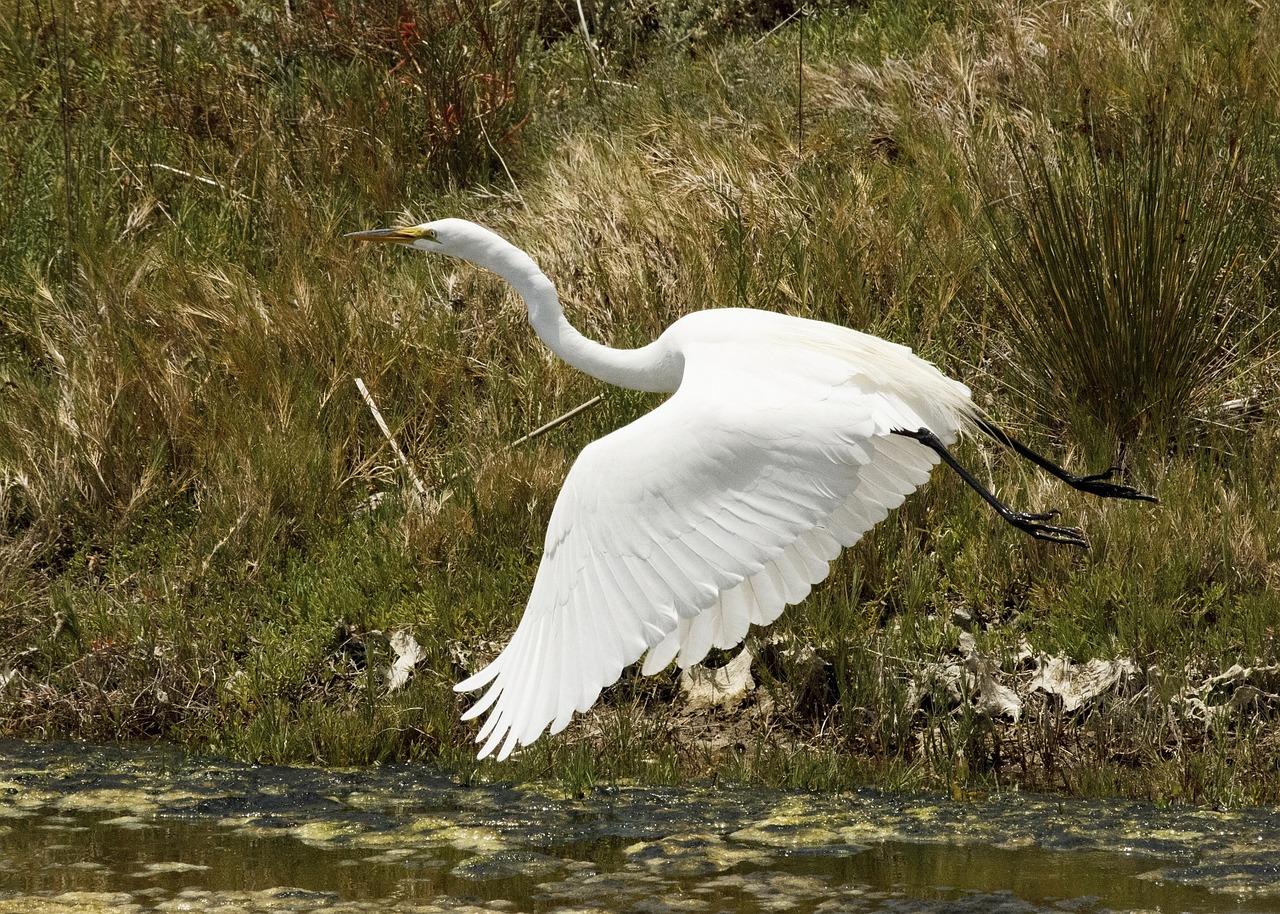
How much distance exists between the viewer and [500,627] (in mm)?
5078

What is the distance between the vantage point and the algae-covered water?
141 inches

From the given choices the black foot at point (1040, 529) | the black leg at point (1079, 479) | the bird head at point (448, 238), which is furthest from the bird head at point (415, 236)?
the black foot at point (1040, 529)

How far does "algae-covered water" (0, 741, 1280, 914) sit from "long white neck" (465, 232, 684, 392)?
1195 mm

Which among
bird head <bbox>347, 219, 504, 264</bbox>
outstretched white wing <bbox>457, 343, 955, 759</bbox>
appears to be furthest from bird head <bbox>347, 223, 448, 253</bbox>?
outstretched white wing <bbox>457, 343, 955, 759</bbox>

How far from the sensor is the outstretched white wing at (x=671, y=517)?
131 inches

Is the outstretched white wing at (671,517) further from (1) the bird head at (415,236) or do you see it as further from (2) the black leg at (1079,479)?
(1) the bird head at (415,236)

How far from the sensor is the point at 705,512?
3.56m

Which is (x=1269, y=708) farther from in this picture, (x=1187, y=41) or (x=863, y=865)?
(x=1187, y=41)

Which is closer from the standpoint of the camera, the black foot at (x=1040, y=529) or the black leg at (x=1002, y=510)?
the black leg at (x=1002, y=510)

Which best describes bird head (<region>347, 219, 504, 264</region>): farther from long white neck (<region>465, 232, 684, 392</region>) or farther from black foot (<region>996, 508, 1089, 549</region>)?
black foot (<region>996, 508, 1089, 549</region>)

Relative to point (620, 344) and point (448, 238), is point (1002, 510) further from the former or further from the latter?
point (620, 344)

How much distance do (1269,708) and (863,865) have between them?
135cm

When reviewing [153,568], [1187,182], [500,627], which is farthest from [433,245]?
[1187,182]

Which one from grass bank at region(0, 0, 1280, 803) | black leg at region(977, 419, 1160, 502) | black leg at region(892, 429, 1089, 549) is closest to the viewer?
black leg at region(892, 429, 1089, 549)
